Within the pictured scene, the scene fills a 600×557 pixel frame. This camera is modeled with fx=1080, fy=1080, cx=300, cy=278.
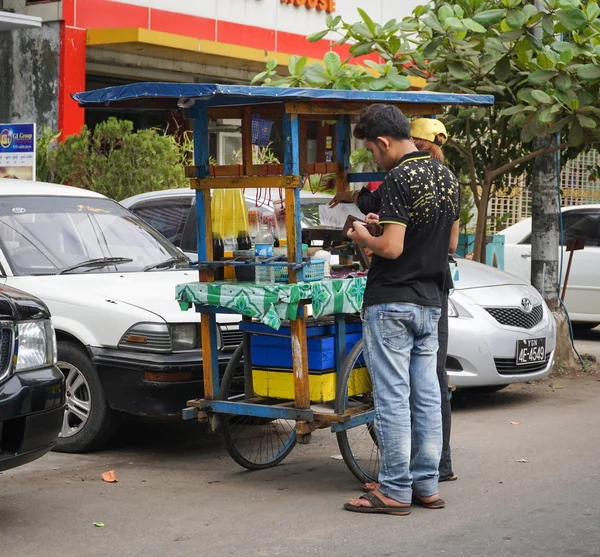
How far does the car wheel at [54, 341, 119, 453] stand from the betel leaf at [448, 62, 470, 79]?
4.29 meters

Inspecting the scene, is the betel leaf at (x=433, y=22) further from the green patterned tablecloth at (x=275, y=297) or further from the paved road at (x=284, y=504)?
the green patterned tablecloth at (x=275, y=297)

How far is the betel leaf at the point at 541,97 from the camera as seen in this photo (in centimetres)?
Answer: 872

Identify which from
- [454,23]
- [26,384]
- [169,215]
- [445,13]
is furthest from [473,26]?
[26,384]

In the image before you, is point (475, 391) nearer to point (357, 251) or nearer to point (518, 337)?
point (518, 337)

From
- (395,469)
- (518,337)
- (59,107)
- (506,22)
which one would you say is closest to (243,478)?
(395,469)

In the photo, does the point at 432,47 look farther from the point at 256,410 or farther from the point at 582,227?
the point at 582,227

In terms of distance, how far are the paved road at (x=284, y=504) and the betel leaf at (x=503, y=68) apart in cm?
323

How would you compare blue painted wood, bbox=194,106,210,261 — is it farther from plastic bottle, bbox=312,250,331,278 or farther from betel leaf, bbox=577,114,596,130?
betel leaf, bbox=577,114,596,130

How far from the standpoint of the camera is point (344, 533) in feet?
16.6

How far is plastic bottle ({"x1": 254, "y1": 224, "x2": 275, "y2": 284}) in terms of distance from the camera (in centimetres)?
595

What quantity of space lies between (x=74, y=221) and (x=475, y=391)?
3.81m

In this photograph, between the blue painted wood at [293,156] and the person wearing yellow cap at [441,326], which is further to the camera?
the person wearing yellow cap at [441,326]

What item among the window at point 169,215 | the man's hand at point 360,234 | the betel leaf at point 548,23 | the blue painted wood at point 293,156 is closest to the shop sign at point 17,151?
the window at point 169,215

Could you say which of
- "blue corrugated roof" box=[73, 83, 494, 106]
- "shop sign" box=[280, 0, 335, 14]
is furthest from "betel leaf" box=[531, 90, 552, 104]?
"shop sign" box=[280, 0, 335, 14]
